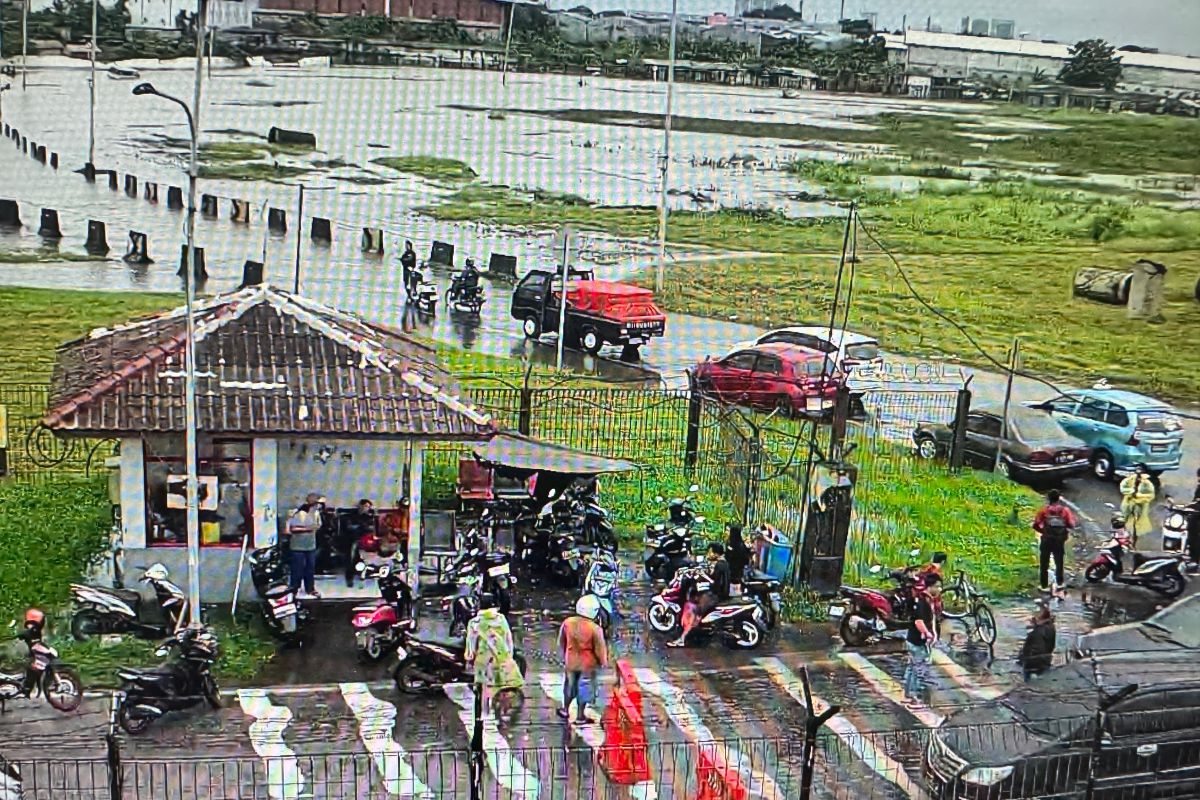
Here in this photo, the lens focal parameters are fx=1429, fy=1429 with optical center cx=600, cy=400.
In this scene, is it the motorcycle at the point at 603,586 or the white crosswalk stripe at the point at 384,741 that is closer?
the white crosswalk stripe at the point at 384,741

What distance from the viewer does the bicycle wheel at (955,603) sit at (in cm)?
1395

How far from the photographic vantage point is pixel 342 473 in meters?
14.6

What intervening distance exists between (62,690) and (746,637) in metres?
5.95

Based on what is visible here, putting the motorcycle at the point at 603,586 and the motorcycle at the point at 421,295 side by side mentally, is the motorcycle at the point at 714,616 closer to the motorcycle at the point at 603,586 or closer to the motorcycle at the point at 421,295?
the motorcycle at the point at 603,586

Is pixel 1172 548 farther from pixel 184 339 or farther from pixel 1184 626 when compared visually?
pixel 184 339

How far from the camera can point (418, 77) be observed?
74.4 ft

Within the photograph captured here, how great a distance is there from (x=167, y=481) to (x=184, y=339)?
1425mm

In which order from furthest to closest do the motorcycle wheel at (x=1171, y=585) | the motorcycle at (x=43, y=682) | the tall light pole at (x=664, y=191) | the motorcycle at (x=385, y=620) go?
the tall light pole at (x=664, y=191) < the motorcycle wheel at (x=1171, y=585) < the motorcycle at (x=385, y=620) < the motorcycle at (x=43, y=682)

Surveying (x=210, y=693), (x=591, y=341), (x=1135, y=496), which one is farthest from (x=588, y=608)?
(x=591, y=341)

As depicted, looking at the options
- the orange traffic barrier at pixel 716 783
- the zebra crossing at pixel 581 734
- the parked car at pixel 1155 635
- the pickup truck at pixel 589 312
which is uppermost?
the pickup truck at pixel 589 312

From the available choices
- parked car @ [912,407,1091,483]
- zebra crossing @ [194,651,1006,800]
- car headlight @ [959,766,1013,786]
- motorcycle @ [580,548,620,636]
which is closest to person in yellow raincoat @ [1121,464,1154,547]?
parked car @ [912,407,1091,483]

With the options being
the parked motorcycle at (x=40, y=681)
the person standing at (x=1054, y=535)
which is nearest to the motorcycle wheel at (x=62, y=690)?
the parked motorcycle at (x=40, y=681)

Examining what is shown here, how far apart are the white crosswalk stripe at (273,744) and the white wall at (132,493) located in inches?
91.3

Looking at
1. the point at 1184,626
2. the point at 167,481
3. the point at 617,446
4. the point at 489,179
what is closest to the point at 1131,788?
the point at 1184,626
